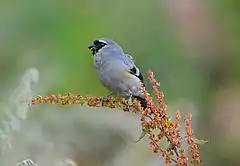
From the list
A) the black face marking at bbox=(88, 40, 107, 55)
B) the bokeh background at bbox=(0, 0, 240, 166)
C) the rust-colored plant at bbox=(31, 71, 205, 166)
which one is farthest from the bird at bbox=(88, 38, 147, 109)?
the rust-colored plant at bbox=(31, 71, 205, 166)

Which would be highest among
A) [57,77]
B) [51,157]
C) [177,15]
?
[177,15]

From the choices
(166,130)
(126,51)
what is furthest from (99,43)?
Answer: (126,51)

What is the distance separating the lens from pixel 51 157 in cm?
270

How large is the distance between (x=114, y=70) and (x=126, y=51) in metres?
2.11

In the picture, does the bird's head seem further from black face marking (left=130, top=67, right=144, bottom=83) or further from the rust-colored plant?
the rust-colored plant

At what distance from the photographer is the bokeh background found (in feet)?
10.5

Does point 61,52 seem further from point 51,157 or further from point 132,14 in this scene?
point 51,157

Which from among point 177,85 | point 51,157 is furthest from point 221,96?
point 51,157

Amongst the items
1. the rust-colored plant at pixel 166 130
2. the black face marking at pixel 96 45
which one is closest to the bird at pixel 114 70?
the black face marking at pixel 96 45

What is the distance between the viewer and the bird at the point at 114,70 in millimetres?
2451

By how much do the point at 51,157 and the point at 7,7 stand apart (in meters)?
2.63

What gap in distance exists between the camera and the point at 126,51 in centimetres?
462

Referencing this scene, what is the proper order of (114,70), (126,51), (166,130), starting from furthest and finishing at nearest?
(126,51) < (114,70) < (166,130)

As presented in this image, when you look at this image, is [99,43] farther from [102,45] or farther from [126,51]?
[126,51]
